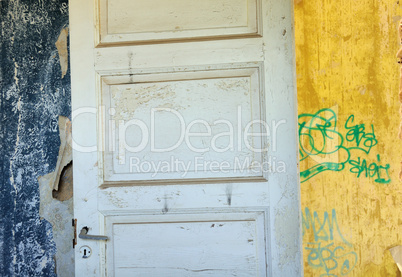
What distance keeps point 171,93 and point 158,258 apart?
74 centimetres

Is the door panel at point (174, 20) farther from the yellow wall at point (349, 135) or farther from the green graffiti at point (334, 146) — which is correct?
the green graffiti at point (334, 146)

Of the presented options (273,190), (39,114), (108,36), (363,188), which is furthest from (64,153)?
(363,188)

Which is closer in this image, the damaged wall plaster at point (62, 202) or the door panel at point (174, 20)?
the door panel at point (174, 20)

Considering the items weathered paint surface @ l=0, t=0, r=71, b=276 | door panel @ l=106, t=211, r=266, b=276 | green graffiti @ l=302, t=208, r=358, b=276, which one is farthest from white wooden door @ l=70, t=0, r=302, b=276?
weathered paint surface @ l=0, t=0, r=71, b=276

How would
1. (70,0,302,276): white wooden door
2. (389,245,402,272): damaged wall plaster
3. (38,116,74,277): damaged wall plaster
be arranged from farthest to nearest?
(38,116,74,277): damaged wall plaster < (70,0,302,276): white wooden door < (389,245,402,272): damaged wall plaster

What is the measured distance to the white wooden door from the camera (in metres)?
1.91

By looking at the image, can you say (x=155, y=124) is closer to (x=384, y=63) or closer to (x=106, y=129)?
(x=106, y=129)

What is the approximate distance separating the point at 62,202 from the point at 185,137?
2.44 feet

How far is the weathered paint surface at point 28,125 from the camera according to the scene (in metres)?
2.21

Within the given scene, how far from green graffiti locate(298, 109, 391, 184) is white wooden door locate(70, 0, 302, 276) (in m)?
0.13

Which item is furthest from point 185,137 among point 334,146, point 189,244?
point 334,146

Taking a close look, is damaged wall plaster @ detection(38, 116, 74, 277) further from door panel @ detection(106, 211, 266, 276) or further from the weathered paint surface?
door panel @ detection(106, 211, 266, 276)

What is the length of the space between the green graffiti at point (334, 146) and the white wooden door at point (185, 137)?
0.44 ft

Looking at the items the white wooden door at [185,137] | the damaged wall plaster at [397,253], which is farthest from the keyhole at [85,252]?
the damaged wall plaster at [397,253]
